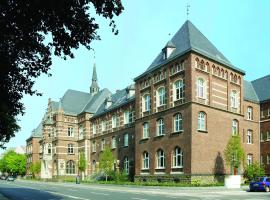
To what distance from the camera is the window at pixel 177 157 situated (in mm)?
39656

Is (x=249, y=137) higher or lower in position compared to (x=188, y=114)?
lower

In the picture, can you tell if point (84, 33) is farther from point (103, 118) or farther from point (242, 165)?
point (103, 118)

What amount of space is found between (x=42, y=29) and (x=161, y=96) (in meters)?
34.6

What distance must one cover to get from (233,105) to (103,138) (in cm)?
2610

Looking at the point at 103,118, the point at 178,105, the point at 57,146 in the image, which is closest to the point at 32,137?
the point at 57,146

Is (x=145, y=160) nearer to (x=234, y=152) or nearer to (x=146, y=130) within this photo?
(x=146, y=130)

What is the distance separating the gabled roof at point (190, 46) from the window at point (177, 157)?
9994mm

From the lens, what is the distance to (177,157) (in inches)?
1587

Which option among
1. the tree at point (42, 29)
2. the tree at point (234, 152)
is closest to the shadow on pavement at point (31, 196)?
the tree at point (42, 29)

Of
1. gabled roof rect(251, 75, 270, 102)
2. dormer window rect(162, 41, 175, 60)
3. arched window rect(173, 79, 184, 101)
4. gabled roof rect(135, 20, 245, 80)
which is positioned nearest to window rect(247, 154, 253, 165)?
gabled roof rect(251, 75, 270, 102)

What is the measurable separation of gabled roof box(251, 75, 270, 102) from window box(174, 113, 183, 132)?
16.9 meters

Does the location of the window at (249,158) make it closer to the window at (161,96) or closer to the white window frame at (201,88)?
the white window frame at (201,88)

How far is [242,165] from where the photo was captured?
44.3m

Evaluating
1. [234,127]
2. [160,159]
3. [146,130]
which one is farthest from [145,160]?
[234,127]
